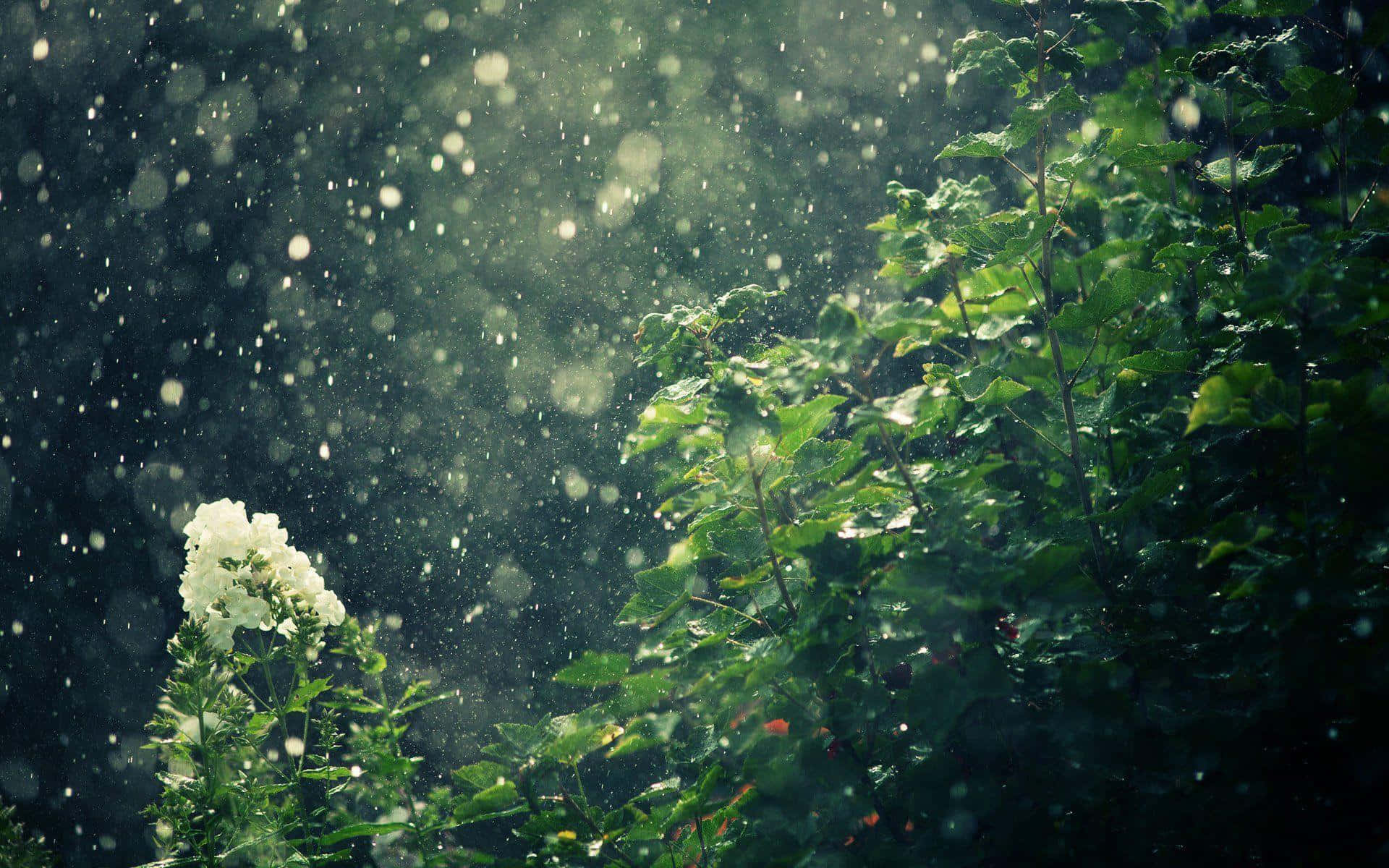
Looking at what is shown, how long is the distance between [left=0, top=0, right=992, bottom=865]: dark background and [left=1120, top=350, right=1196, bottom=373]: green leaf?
91.5 inches

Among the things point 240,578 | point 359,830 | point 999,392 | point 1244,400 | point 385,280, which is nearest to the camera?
point 1244,400

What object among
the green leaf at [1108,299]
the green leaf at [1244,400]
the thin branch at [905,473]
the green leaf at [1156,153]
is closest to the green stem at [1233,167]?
the green leaf at [1156,153]

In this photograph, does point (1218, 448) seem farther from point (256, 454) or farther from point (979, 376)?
point (256, 454)

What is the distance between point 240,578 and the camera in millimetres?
1257

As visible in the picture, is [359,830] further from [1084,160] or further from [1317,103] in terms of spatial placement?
[1317,103]

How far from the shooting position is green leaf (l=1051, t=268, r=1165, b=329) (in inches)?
31.2

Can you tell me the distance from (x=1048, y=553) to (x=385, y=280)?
3380 millimetres

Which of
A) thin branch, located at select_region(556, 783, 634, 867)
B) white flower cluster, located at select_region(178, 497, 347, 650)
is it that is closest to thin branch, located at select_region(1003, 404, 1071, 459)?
thin branch, located at select_region(556, 783, 634, 867)

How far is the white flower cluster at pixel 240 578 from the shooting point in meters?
1.25

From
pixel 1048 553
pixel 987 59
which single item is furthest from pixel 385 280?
pixel 1048 553

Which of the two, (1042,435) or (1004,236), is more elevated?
(1004,236)

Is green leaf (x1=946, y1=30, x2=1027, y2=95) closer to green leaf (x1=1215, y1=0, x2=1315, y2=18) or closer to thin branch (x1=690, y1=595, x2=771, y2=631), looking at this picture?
green leaf (x1=1215, y1=0, x2=1315, y2=18)

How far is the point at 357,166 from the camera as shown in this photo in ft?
11.7

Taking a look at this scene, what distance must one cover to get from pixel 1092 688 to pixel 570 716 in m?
0.55
